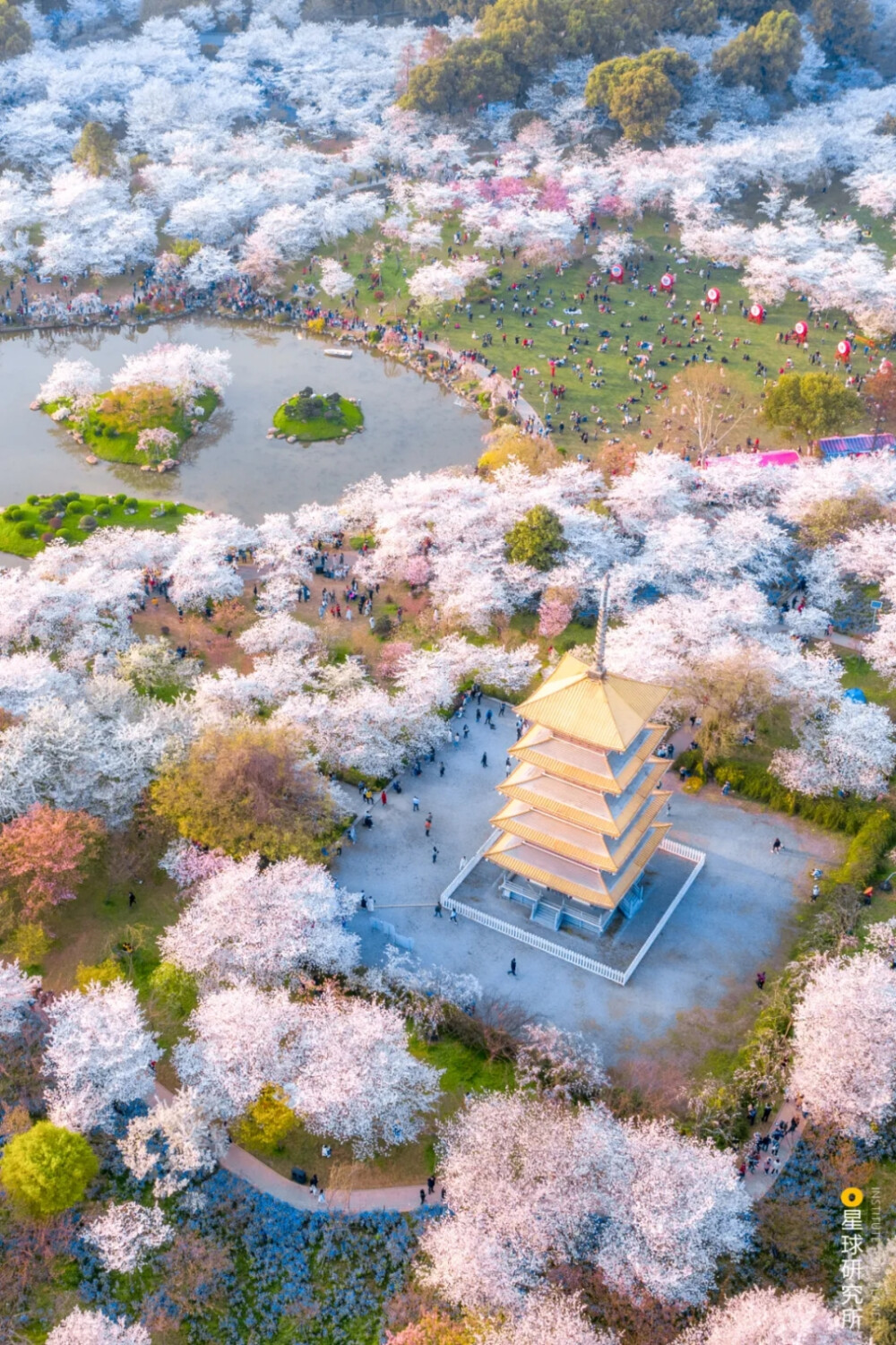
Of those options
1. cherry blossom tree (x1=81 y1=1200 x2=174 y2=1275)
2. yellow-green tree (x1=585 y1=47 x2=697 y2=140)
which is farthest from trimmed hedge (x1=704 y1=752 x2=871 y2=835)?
yellow-green tree (x1=585 y1=47 x2=697 y2=140)

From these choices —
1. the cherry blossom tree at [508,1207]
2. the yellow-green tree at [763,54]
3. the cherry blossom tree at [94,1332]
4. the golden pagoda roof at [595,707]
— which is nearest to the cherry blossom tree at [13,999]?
→ the cherry blossom tree at [94,1332]

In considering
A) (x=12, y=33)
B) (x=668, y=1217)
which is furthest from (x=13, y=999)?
(x=12, y=33)

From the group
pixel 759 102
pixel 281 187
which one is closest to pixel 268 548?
pixel 281 187

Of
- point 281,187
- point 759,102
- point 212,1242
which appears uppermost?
point 759,102

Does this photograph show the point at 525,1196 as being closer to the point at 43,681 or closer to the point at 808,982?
the point at 808,982

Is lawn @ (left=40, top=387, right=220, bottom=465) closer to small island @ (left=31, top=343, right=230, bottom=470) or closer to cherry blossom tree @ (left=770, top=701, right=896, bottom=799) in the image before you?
small island @ (left=31, top=343, right=230, bottom=470)

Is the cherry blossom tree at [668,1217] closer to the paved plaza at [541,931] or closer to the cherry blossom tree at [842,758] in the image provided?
the paved plaza at [541,931]
